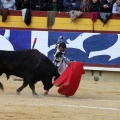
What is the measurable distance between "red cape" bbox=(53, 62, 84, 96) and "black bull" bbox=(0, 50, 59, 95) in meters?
0.23

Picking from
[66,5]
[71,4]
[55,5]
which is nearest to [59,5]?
[55,5]

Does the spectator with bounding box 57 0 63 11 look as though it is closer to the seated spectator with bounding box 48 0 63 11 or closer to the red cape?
the seated spectator with bounding box 48 0 63 11

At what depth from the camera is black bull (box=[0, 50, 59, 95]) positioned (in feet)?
43.8

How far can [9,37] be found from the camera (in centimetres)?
1852

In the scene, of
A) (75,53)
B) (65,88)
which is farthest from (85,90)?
(75,53)

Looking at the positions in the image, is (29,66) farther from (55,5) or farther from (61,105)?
(55,5)

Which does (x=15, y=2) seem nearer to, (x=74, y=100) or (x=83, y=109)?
(x=74, y=100)

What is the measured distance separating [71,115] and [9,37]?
8347 mm

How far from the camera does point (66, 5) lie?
58.6 ft

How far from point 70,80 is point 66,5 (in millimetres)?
4696

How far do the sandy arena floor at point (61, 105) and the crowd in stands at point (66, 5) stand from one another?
107 inches

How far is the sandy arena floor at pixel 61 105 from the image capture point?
10336 millimetres

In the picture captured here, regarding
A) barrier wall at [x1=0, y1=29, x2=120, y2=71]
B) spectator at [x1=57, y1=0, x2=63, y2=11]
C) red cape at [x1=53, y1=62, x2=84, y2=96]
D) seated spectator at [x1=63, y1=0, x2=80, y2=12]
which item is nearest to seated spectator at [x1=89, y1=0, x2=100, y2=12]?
seated spectator at [x1=63, y1=0, x2=80, y2=12]

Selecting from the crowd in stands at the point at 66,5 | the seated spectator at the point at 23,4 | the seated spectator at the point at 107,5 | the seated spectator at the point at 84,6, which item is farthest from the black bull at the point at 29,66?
the seated spectator at the point at 23,4
